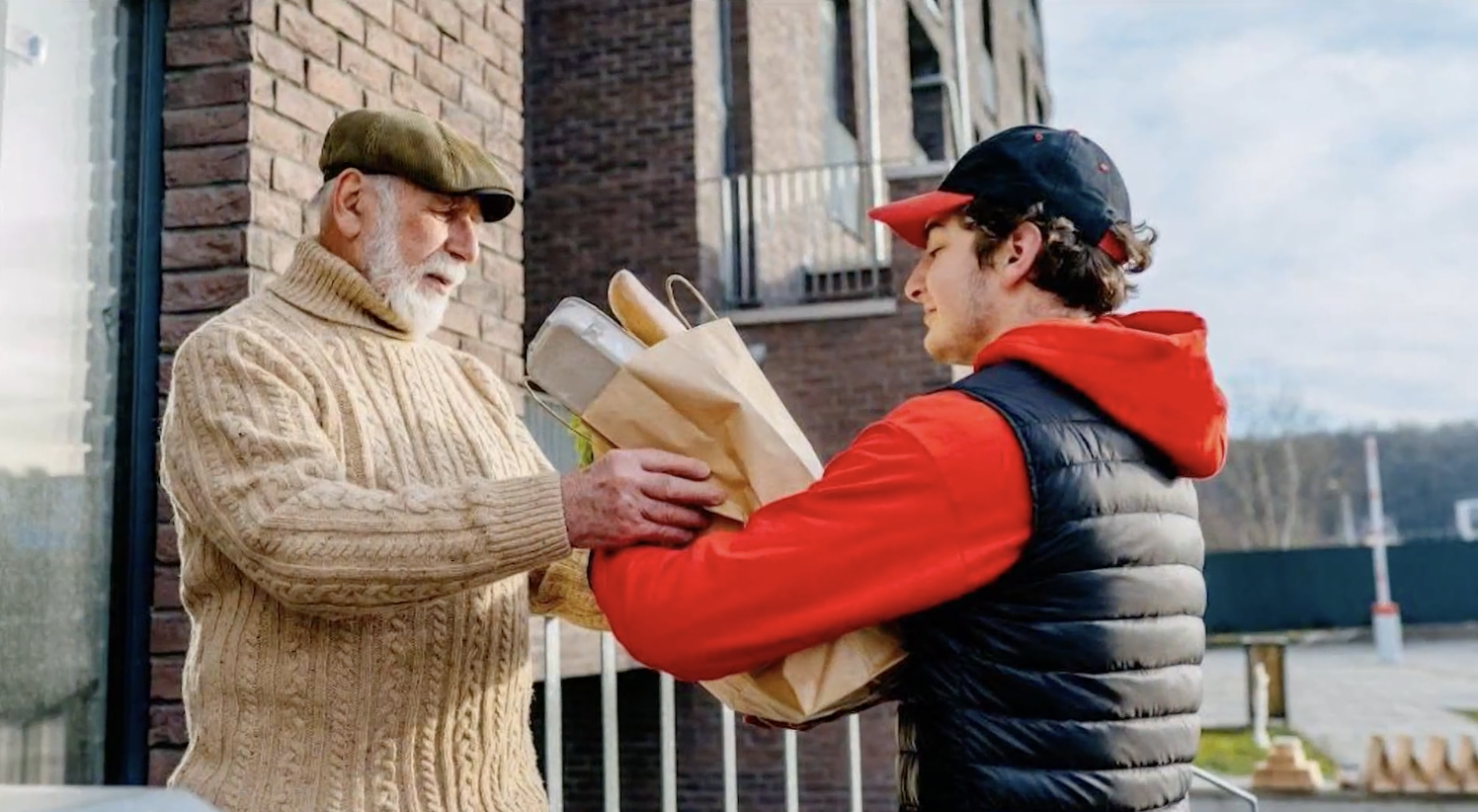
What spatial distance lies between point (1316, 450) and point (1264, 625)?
24.1 meters

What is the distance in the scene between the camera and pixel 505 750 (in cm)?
210

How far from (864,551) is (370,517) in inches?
24.9

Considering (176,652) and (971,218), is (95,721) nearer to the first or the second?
(176,652)

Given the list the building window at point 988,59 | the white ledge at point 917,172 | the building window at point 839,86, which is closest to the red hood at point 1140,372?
the white ledge at point 917,172

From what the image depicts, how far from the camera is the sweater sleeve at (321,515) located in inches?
67.6

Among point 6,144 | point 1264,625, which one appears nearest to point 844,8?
point 6,144

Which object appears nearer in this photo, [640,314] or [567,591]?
[640,314]

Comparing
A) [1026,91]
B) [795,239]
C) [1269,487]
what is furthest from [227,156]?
[1269,487]

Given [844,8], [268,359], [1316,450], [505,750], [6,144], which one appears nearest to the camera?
[268,359]

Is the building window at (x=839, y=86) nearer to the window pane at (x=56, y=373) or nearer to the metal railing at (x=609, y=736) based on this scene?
the metal railing at (x=609, y=736)

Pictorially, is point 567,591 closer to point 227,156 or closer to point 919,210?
point 919,210

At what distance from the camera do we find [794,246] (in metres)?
11.4

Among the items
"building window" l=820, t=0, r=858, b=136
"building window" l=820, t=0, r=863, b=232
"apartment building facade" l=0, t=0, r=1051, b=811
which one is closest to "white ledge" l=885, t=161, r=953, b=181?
"building window" l=820, t=0, r=863, b=232

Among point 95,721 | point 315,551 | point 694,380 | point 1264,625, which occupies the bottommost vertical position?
point 1264,625
